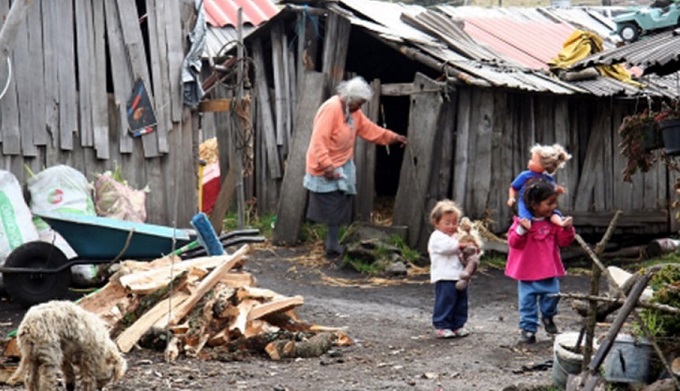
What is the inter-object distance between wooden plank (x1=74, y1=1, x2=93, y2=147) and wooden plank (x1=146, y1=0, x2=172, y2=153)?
743 millimetres

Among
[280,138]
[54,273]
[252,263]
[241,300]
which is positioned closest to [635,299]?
[241,300]

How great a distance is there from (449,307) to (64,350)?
3.71 metres

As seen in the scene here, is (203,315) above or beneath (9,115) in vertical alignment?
beneath

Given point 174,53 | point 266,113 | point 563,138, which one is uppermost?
point 174,53

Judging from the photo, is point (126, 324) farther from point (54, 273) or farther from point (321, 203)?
point (321, 203)

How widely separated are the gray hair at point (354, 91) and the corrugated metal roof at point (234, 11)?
633 centimetres

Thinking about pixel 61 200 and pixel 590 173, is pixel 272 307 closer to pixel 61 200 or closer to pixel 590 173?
pixel 61 200

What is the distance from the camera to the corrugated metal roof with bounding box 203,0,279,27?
806 inches

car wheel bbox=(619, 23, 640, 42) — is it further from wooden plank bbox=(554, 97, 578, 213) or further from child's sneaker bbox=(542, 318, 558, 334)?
child's sneaker bbox=(542, 318, 558, 334)

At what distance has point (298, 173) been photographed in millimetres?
15609

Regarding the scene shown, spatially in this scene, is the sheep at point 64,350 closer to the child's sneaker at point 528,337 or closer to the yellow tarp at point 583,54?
the child's sneaker at point 528,337

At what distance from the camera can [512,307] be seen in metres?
12.0

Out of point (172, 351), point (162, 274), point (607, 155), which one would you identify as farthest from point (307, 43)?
point (172, 351)

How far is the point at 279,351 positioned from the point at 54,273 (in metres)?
2.69
